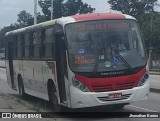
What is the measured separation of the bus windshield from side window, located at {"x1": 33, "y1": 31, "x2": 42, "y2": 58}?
2759 millimetres

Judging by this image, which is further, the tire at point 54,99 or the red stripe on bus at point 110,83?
the tire at point 54,99

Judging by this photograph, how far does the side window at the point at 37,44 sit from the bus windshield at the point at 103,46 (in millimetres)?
2759

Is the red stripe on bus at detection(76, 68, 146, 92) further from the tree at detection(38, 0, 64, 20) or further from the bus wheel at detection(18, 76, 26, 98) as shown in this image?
the tree at detection(38, 0, 64, 20)

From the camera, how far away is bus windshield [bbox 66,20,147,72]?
40.7ft

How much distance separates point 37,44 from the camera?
51.1 ft

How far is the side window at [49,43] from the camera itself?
13840 mm

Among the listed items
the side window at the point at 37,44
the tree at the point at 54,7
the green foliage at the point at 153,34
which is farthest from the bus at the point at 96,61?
the tree at the point at 54,7

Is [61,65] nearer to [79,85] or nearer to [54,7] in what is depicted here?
[79,85]

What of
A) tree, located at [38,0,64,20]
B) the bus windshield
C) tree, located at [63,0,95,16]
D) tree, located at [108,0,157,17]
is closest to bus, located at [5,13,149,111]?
the bus windshield

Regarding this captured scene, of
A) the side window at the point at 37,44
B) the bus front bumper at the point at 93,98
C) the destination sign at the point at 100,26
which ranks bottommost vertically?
the bus front bumper at the point at 93,98

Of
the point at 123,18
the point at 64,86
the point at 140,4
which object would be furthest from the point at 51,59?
the point at 140,4

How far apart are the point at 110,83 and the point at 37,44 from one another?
13.5ft

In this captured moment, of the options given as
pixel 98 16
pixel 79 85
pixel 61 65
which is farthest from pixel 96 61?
pixel 98 16

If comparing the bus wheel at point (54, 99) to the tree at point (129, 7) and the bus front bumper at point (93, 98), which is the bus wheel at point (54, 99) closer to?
the bus front bumper at point (93, 98)
